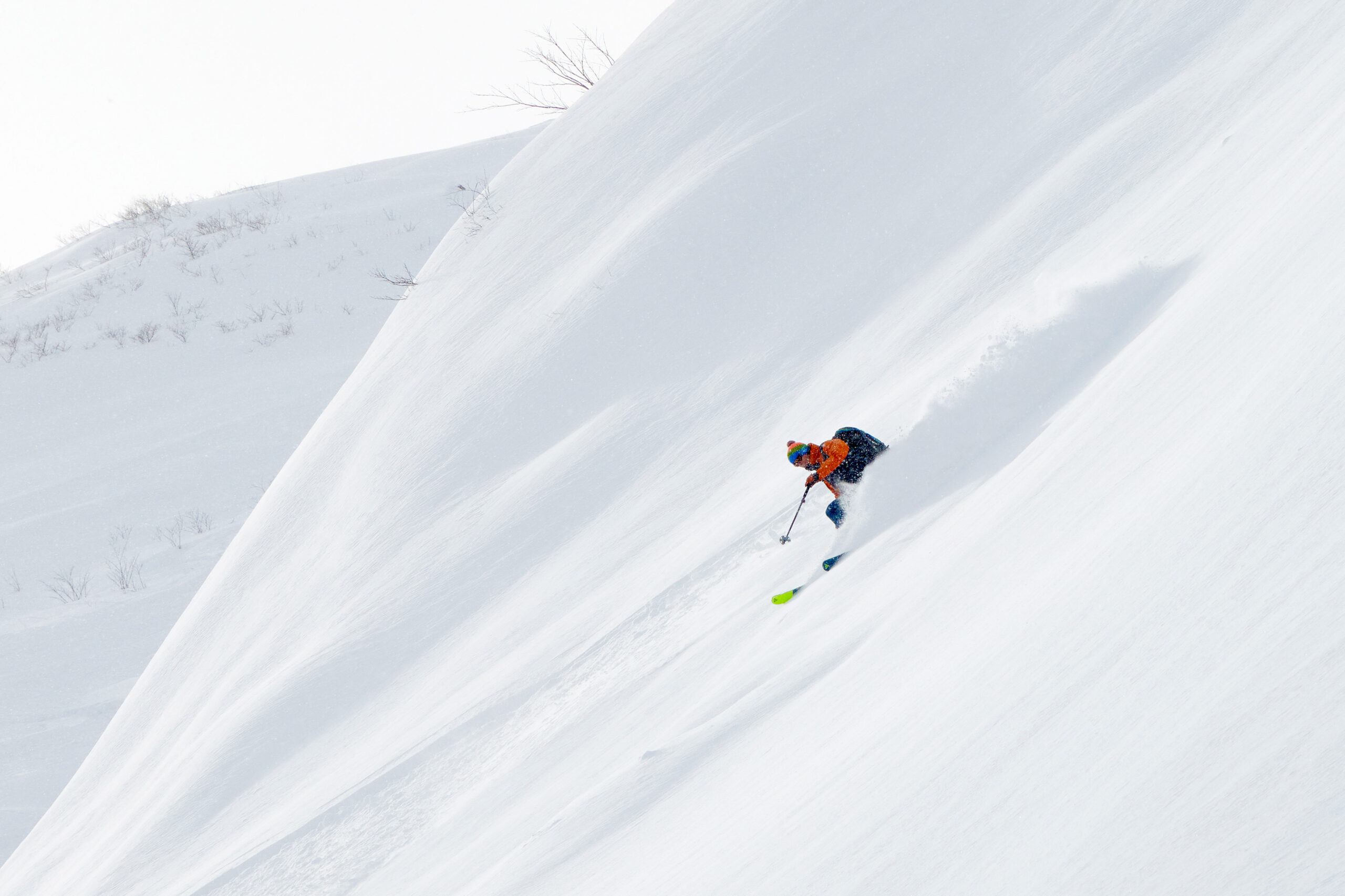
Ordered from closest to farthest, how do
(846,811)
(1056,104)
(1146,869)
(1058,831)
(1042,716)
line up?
(1146,869) → (1058,831) → (1042,716) → (846,811) → (1056,104)

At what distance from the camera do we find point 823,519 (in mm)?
3561

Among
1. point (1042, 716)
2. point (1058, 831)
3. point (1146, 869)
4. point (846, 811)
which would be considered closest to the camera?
point (1146, 869)

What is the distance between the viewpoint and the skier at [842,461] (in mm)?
3361

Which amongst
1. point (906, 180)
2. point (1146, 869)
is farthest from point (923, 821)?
point (906, 180)

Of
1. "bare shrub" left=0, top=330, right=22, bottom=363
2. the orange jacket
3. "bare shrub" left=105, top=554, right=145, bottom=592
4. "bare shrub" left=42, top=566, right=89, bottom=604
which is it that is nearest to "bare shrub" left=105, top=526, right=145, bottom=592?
"bare shrub" left=105, top=554, right=145, bottom=592

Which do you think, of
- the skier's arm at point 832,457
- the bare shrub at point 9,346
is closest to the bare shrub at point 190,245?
the bare shrub at point 9,346

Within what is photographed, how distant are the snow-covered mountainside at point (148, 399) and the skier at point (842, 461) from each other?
600cm

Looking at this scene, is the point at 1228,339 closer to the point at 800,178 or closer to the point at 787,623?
the point at 787,623

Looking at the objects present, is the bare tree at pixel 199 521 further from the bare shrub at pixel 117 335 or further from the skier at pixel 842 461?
the skier at pixel 842 461

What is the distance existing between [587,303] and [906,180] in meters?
1.79

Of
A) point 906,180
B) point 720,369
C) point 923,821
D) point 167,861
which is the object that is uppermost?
point 906,180

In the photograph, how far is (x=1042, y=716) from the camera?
1.50 meters

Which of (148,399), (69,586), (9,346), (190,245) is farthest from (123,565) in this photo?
(190,245)

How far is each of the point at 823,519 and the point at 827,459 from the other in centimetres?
25
